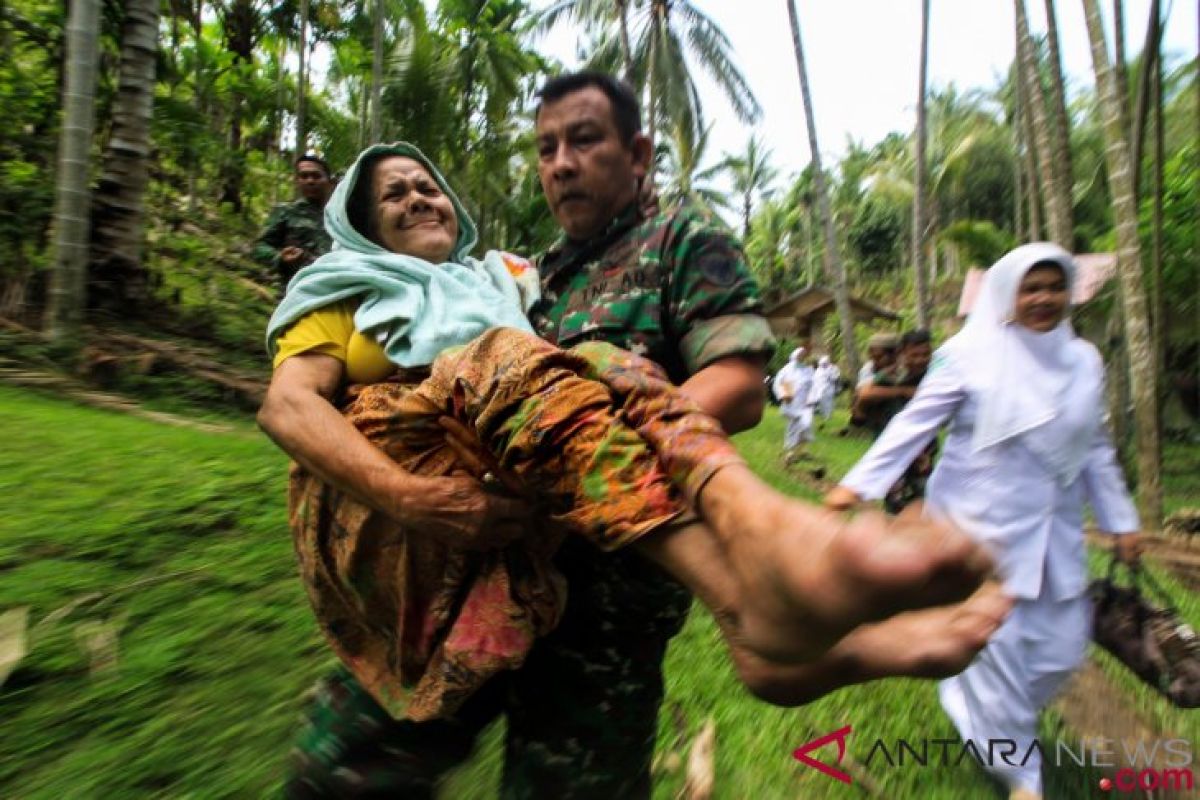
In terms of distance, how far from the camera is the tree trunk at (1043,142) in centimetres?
614

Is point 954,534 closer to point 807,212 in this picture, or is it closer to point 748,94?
point 748,94

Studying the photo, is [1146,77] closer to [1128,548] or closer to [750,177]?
[1128,548]

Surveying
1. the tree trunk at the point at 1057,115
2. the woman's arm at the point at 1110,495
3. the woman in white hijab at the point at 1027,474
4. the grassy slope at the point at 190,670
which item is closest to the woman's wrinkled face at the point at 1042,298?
the woman in white hijab at the point at 1027,474

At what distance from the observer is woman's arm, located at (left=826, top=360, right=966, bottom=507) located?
2457 mm

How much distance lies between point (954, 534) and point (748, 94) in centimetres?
1907

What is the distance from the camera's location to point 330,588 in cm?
138

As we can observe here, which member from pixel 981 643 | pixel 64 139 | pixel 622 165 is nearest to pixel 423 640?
pixel 981 643

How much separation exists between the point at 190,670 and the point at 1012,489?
8.86 ft

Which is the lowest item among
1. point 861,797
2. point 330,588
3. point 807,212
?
point 861,797

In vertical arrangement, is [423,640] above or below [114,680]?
above

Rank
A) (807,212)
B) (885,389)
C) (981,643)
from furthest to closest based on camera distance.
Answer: (807,212) < (885,389) < (981,643)

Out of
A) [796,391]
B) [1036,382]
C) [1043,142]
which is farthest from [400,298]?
[796,391]

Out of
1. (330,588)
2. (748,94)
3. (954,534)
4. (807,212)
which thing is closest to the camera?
(954,534)

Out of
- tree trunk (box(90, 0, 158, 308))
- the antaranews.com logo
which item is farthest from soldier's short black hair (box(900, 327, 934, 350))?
tree trunk (box(90, 0, 158, 308))
